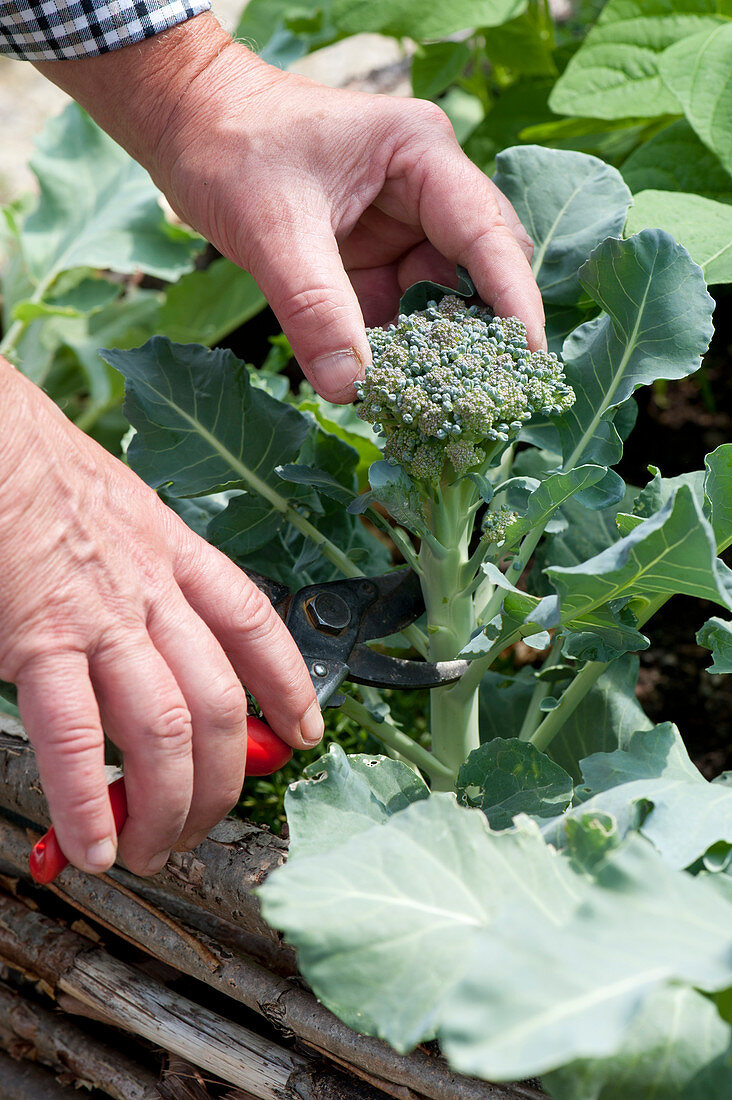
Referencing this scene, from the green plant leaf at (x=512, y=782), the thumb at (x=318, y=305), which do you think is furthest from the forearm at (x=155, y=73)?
the green plant leaf at (x=512, y=782)

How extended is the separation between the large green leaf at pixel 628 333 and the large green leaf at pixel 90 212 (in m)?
1.19

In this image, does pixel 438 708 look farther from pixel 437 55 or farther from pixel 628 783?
pixel 437 55

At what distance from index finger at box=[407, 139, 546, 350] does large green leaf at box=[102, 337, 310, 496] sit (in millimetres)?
299

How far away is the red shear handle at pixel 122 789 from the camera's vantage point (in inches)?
31.1

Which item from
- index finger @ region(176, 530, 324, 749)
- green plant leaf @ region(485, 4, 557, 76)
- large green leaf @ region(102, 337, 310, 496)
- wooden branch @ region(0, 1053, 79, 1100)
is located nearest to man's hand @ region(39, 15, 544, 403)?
large green leaf @ region(102, 337, 310, 496)

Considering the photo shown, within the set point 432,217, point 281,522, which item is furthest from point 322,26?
point 281,522

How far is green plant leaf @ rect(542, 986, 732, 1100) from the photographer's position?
582 millimetres

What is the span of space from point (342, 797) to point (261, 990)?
0.23 meters

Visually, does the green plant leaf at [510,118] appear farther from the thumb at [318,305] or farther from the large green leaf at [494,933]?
the large green leaf at [494,933]

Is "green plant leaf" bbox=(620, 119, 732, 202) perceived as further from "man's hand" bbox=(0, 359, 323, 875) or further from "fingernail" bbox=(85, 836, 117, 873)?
"fingernail" bbox=(85, 836, 117, 873)

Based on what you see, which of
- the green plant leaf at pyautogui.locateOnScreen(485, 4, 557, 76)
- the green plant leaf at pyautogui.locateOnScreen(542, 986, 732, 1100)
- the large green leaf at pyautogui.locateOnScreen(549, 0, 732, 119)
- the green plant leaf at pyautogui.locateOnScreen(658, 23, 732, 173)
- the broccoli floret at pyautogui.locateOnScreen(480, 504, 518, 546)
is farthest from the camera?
the green plant leaf at pyautogui.locateOnScreen(485, 4, 557, 76)

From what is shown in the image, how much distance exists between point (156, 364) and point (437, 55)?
1168 millimetres

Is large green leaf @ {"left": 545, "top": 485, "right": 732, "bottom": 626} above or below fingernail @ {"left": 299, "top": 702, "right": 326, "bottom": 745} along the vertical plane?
above

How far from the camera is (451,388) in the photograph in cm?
84
